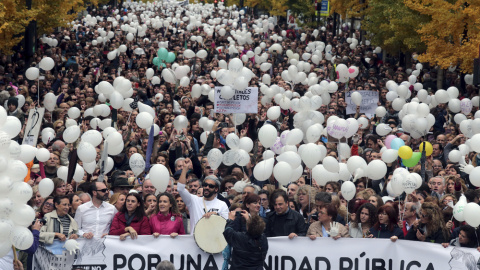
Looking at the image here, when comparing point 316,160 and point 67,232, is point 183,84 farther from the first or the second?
point 67,232

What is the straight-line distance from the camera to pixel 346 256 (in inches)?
413

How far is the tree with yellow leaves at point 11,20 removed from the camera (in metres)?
26.2

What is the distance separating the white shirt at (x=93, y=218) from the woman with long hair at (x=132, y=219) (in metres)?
0.14

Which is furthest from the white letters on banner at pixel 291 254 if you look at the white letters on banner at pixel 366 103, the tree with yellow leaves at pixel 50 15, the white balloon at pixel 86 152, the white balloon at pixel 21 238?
the tree with yellow leaves at pixel 50 15

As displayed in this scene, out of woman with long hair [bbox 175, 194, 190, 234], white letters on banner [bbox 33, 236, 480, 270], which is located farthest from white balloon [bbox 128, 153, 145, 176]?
white letters on banner [bbox 33, 236, 480, 270]

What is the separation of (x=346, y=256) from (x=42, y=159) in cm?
476

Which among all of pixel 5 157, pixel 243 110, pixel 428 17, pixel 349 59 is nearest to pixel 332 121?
pixel 243 110

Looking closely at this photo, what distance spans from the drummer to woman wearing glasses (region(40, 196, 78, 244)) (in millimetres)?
1229

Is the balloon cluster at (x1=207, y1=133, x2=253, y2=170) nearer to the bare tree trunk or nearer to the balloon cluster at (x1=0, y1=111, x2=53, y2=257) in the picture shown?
the balloon cluster at (x1=0, y1=111, x2=53, y2=257)

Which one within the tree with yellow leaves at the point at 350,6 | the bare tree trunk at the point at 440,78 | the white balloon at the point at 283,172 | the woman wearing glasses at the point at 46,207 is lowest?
the woman wearing glasses at the point at 46,207

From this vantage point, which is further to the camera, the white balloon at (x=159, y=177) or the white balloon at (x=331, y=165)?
the white balloon at (x=331, y=165)

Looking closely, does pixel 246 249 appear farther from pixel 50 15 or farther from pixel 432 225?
pixel 50 15

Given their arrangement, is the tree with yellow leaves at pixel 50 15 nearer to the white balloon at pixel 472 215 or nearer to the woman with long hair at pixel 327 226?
the woman with long hair at pixel 327 226

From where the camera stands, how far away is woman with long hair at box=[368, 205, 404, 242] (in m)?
10.5
